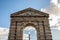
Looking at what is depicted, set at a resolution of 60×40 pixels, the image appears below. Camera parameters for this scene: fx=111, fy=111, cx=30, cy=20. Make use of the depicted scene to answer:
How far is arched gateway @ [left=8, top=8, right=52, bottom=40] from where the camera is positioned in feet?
59.8

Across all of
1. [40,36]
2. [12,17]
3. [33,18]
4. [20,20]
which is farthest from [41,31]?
[12,17]

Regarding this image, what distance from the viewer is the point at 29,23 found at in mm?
19359

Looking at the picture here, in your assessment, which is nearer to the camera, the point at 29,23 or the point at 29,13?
the point at 29,23

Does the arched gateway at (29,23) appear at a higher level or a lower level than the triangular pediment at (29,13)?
lower

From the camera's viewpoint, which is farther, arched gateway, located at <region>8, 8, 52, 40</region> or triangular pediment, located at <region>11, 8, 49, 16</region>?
triangular pediment, located at <region>11, 8, 49, 16</region>

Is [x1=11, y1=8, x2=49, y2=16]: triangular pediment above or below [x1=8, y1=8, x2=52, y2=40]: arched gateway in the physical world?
above

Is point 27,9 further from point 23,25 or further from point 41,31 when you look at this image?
point 41,31

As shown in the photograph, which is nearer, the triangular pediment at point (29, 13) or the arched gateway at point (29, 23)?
the arched gateway at point (29, 23)

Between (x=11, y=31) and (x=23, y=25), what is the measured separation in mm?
2270

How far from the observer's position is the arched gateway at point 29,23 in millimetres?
18234

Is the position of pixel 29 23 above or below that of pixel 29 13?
below

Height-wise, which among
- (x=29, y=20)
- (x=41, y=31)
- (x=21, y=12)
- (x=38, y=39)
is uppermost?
(x=21, y=12)

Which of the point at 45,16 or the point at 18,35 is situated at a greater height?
the point at 45,16

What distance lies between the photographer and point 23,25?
62.8 feet
